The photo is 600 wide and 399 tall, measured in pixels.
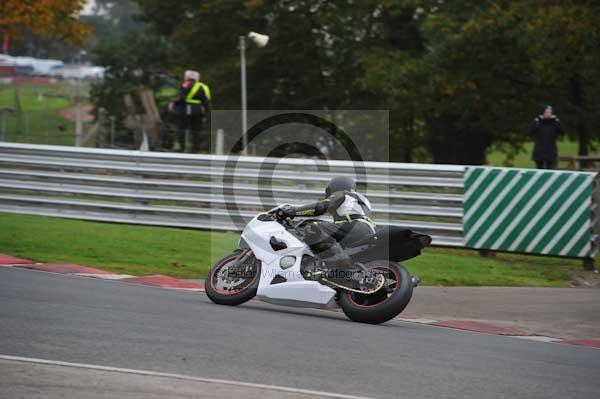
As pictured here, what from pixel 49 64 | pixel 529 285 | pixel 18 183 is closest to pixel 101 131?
pixel 18 183

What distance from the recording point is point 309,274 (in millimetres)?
10062

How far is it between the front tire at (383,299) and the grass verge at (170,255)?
346cm

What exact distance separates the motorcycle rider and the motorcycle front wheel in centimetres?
63

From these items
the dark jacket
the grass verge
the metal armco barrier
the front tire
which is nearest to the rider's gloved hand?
the front tire

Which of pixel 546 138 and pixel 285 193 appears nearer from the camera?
pixel 285 193

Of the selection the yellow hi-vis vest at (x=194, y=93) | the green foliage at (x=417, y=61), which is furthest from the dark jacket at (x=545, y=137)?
the green foliage at (x=417, y=61)

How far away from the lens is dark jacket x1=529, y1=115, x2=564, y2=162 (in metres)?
18.9

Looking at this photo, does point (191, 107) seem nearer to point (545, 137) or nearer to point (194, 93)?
point (194, 93)

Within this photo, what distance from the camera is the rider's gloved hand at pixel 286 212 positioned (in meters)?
10.1

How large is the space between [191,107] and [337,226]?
32.3ft

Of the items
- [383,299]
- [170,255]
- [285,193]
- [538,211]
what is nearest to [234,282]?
[383,299]

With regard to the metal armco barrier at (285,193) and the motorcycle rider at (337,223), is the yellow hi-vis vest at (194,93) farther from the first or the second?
the motorcycle rider at (337,223)

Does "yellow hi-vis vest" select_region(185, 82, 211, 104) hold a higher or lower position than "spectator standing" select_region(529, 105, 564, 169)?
higher

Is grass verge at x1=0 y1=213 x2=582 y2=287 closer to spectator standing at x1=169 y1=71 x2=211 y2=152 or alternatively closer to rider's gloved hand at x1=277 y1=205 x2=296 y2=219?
rider's gloved hand at x1=277 y1=205 x2=296 y2=219
